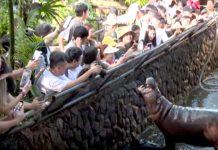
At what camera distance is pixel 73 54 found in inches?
238

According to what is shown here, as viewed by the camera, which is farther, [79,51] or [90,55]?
[90,55]

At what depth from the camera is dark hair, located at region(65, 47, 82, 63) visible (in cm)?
602

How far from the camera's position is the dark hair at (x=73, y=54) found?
6.02 metres

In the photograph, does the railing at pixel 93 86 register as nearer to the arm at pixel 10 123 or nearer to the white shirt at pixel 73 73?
the arm at pixel 10 123

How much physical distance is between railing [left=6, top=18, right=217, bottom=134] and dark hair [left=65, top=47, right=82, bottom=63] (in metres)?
0.39

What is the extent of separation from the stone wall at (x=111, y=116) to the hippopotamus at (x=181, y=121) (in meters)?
0.65

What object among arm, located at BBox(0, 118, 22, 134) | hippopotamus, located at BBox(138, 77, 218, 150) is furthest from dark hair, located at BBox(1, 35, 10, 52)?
arm, located at BBox(0, 118, 22, 134)

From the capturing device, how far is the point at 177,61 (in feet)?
30.9

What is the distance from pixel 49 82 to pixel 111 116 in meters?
1.22

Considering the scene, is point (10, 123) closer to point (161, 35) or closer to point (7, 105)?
point (7, 105)

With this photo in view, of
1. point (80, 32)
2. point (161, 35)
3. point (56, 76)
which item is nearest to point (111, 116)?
point (56, 76)

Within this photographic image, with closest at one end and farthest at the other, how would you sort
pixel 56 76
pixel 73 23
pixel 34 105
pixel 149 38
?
pixel 34 105 < pixel 56 76 < pixel 73 23 < pixel 149 38

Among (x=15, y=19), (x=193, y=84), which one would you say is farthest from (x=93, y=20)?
(x=15, y=19)

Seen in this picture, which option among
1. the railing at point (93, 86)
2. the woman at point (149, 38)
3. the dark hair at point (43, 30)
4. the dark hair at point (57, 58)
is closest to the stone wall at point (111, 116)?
the railing at point (93, 86)
